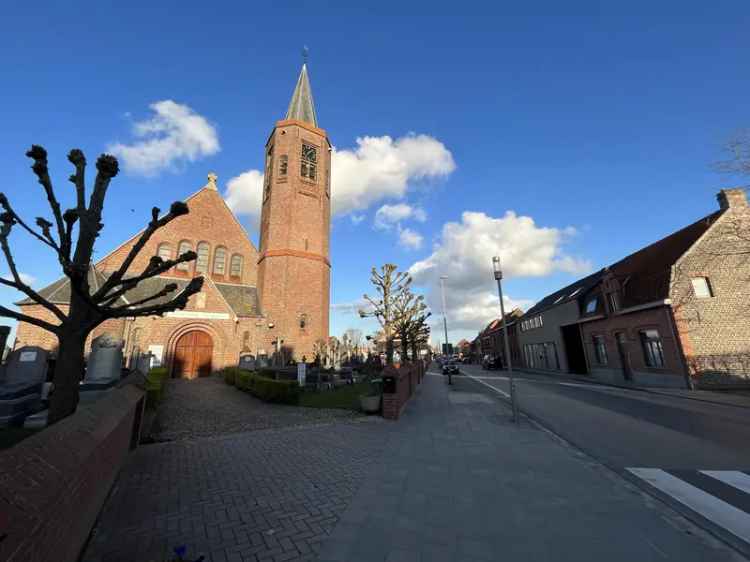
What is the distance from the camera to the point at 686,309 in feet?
58.5

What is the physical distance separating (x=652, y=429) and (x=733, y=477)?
12.5 feet

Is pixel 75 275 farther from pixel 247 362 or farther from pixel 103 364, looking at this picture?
pixel 247 362

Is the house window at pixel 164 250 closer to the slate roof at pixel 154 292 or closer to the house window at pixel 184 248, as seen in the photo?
the house window at pixel 184 248

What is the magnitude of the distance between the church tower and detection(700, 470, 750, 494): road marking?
2387 cm

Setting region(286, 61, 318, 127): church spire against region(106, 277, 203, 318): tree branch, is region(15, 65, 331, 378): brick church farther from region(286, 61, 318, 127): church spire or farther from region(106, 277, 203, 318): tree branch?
region(106, 277, 203, 318): tree branch

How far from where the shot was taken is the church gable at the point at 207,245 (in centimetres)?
2594

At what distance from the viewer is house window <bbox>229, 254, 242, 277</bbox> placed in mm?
29266

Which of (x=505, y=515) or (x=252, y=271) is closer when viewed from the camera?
(x=505, y=515)

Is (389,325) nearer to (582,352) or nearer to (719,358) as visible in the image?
(719,358)

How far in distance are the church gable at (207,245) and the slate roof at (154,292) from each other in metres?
1.06

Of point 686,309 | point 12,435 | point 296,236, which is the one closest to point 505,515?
point 12,435

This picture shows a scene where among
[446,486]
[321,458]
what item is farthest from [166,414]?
[446,486]

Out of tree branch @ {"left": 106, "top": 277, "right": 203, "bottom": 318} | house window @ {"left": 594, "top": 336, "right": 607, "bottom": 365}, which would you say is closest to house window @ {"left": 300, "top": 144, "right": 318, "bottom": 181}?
house window @ {"left": 594, "top": 336, "right": 607, "bottom": 365}

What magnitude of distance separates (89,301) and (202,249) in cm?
2693
